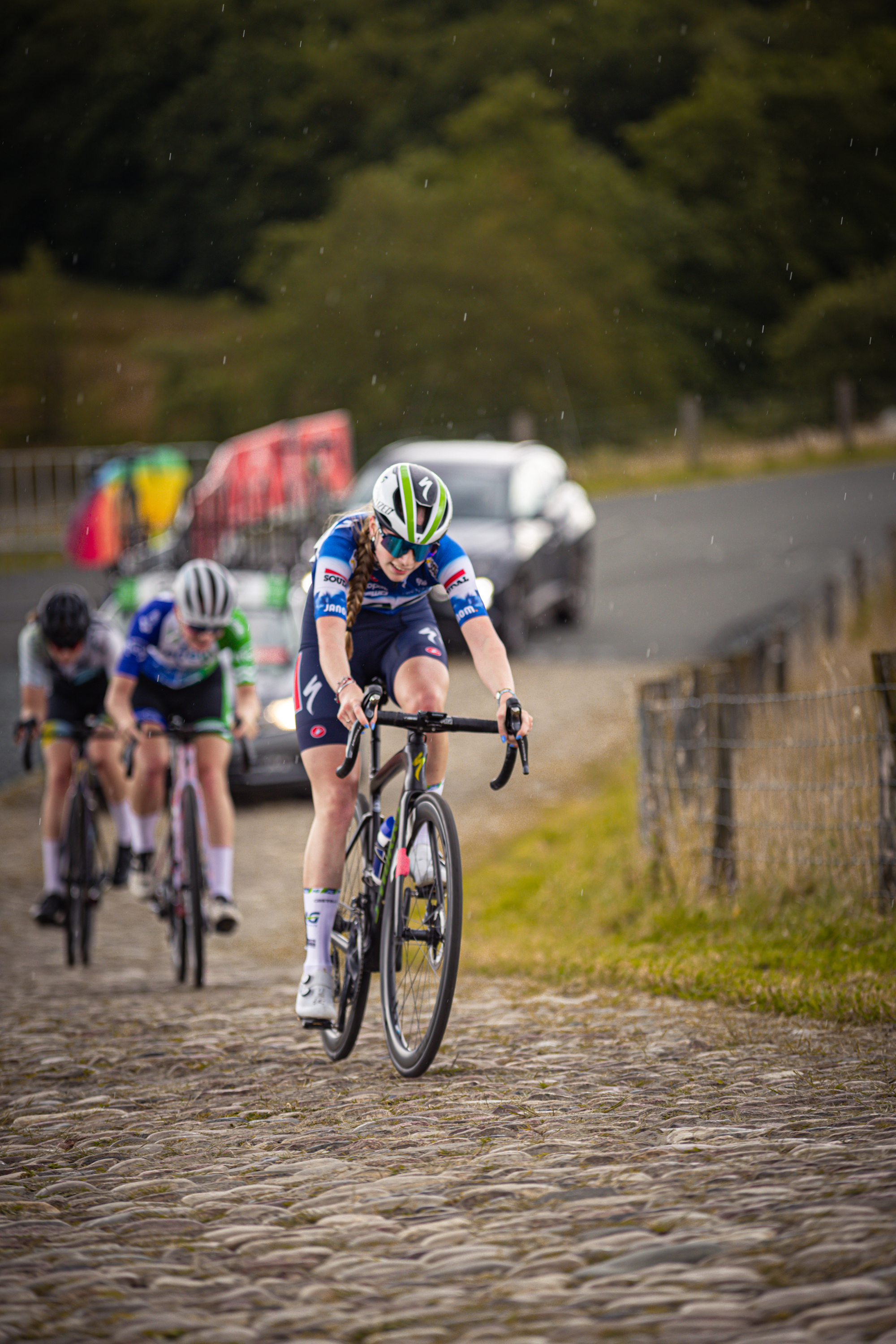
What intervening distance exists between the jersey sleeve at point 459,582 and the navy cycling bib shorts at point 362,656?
15cm

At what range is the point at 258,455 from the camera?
21.4 metres

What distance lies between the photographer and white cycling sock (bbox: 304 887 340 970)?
19.5ft

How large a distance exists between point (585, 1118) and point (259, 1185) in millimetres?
1010

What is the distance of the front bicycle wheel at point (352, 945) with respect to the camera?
579cm

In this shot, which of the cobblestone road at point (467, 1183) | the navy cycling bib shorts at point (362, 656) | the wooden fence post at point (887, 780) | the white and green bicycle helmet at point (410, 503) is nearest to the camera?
the cobblestone road at point (467, 1183)

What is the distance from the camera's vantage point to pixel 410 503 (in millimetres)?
5539

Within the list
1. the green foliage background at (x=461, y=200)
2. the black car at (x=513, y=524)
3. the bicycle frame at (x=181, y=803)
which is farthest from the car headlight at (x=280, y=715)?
the green foliage background at (x=461, y=200)

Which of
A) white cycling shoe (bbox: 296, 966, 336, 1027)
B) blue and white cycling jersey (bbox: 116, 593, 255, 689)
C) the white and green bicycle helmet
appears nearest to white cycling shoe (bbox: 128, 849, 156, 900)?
blue and white cycling jersey (bbox: 116, 593, 255, 689)

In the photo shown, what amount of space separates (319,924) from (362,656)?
3.24 feet

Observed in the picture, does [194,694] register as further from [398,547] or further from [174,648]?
[398,547]

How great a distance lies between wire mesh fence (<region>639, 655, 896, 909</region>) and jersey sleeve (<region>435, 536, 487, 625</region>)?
8.68 feet

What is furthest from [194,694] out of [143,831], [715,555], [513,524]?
[715,555]

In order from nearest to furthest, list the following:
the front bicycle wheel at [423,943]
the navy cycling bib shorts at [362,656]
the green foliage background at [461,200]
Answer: the front bicycle wheel at [423,943] < the navy cycling bib shorts at [362,656] < the green foliage background at [461,200]

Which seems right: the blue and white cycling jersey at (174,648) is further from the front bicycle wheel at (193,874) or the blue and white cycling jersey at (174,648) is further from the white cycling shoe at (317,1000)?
the white cycling shoe at (317,1000)
